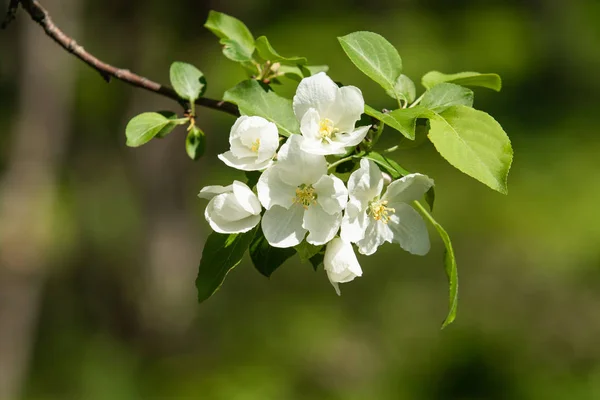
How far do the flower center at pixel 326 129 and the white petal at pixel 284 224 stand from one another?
0.09 m

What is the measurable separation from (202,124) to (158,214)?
2.16ft

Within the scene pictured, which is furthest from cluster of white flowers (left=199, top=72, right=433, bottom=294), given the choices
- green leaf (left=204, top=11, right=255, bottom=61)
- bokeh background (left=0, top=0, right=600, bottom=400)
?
bokeh background (left=0, top=0, right=600, bottom=400)

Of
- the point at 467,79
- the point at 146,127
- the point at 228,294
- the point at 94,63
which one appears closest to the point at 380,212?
the point at 467,79

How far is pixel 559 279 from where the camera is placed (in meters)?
4.85

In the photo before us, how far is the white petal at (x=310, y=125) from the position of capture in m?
0.79

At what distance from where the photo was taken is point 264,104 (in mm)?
866

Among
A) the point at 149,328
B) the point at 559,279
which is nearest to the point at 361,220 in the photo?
the point at 149,328

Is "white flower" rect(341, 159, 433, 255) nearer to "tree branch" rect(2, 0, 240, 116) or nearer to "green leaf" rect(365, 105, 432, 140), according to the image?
"green leaf" rect(365, 105, 432, 140)

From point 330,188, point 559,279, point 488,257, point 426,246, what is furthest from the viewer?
point 488,257

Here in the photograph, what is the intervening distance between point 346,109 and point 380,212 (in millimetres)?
129

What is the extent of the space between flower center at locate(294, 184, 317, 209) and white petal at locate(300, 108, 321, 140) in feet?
0.19

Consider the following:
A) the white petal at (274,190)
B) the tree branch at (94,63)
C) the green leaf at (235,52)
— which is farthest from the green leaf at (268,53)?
the white petal at (274,190)

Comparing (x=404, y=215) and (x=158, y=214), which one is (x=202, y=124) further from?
(x=404, y=215)

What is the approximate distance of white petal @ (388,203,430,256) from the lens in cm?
88
